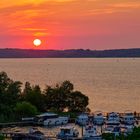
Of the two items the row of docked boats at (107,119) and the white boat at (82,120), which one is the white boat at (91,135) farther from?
the row of docked boats at (107,119)

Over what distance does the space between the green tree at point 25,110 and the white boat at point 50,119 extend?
5.92ft

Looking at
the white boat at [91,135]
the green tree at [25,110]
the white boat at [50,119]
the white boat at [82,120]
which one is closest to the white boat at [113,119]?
the white boat at [82,120]

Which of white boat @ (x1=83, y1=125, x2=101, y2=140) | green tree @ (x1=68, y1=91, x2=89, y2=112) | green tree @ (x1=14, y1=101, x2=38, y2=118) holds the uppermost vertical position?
green tree @ (x1=68, y1=91, x2=89, y2=112)

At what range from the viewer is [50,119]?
66.1m

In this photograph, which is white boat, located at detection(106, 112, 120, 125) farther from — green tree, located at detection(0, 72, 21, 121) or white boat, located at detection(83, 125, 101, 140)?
green tree, located at detection(0, 72, 21, 121)

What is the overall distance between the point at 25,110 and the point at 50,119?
3777mm

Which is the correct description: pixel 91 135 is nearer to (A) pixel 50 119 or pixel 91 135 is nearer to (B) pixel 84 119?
(B) pixel 84 119

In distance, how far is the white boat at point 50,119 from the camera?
66125 millimetres

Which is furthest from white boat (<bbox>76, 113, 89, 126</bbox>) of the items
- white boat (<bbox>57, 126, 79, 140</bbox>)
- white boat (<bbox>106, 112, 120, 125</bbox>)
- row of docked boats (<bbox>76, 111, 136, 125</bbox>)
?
white boat (<bbox>57, 126, 79, 140</bbox>)

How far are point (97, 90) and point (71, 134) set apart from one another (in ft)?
245

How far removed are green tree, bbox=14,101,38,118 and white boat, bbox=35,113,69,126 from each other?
180cm

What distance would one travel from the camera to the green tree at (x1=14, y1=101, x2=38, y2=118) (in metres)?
67.2

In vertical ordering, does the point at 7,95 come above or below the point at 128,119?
above

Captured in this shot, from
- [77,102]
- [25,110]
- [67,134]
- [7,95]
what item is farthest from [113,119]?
[67,134]
